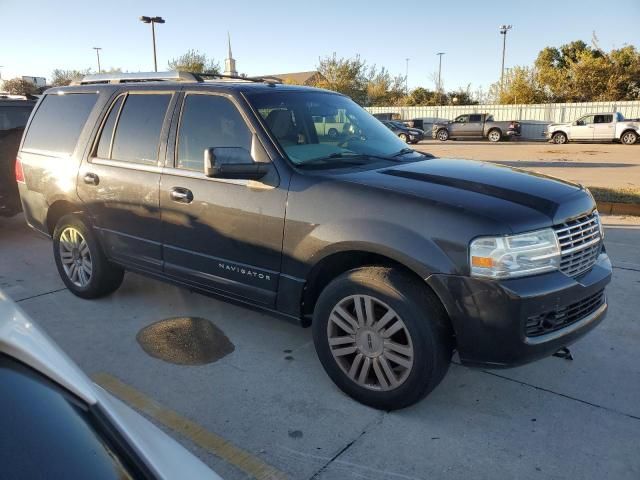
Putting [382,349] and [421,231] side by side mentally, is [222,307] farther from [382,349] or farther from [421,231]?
[421,231]

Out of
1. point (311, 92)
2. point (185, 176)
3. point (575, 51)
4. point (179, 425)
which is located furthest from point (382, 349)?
point (575, 51)

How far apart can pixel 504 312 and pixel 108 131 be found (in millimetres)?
3500

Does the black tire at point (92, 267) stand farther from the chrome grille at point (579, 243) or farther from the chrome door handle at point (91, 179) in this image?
the chrome grille at point (579, 243)

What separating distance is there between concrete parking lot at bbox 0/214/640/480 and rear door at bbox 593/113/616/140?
26264 millimetres

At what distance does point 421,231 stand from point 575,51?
47882 millimetres

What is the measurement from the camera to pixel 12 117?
295 inches

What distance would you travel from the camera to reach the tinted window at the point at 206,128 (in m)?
3.70

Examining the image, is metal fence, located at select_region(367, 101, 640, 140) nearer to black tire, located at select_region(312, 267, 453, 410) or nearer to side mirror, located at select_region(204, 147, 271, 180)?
side mirror, located at select_region(204, 147, 271, 180)

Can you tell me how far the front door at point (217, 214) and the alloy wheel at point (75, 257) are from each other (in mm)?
1153

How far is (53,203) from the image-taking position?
4.97 metres

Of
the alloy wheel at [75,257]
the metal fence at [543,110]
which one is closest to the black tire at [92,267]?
the alloy wheel at [75,257]

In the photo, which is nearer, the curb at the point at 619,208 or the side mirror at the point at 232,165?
the side mirror at the point at 232,165

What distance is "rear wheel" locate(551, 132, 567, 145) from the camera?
28609 millimetres

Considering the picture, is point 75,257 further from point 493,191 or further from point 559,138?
point 559,138
